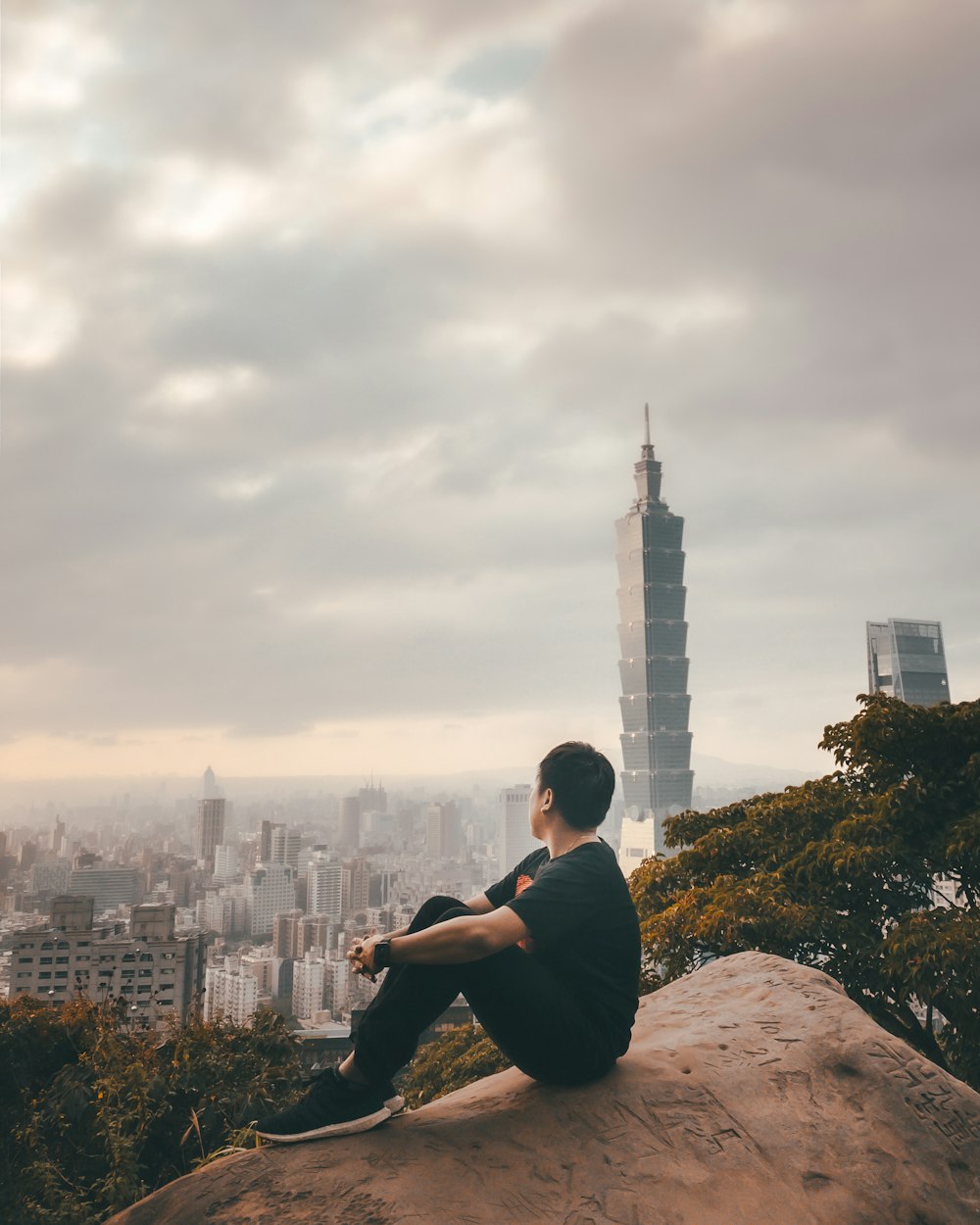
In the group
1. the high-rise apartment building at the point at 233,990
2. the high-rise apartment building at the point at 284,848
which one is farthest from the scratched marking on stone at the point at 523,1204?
the high-rise apartment building at the point at 284,848

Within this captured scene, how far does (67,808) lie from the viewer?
5412cm

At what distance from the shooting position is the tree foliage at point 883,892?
640cm

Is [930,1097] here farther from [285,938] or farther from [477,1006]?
[285,938]

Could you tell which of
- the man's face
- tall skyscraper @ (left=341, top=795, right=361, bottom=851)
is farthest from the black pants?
tall skyscraper @ (left=341, top=795, right=361, bottom=851)

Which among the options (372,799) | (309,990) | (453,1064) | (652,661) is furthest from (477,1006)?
(652,661)

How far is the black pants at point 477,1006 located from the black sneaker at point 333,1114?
0.08 m

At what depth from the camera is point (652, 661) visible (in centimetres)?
10356

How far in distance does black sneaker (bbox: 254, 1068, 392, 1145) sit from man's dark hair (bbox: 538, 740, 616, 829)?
93cm

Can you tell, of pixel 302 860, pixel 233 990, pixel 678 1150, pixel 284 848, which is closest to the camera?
pixel 678 1150

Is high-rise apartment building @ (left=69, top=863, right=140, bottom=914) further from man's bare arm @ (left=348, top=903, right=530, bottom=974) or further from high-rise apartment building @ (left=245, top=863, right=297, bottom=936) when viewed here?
man's bare arm @ (left=348, top=903, right=530, bottom=974)

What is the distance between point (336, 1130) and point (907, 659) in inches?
3440

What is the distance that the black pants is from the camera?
2434 mm

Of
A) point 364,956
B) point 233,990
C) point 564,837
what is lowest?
point 233,990

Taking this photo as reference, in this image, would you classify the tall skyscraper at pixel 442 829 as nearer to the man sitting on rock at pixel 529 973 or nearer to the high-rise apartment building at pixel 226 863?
the high-rise apartment building at pixel 226 863
